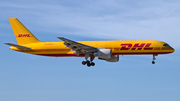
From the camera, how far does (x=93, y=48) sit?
1898 inches

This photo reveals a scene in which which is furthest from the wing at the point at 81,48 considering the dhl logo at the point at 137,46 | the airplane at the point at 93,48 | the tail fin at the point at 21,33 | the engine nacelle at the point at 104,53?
the tail fin at the point at 21,33

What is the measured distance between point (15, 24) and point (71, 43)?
16.9 m

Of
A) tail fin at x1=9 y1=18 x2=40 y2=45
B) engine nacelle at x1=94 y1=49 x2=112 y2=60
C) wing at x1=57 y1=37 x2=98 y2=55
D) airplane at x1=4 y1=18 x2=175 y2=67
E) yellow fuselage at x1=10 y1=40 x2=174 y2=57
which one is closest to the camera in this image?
wing at x1=57 y1=37 x2=98 y2=55

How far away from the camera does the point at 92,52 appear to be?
161 feet

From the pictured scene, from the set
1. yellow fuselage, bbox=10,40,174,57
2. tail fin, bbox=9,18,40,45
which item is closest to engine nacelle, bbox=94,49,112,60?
yellow fuselage, bbox=10,40,174,57

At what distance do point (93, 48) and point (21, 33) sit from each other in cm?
1802

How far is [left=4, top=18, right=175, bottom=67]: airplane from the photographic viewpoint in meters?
48.2

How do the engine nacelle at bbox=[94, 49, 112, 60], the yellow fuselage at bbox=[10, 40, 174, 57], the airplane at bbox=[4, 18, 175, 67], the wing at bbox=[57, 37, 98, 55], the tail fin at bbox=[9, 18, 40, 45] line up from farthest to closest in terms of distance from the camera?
the tail fin at bbox=[9, 18, 40, 45], the yellow fuselage at bbox=[10, 40, 174, 57], the airplane at bbox=[4, 18, 175, 67], the engine nacelle at bbox=[94, 49, 112, 60], the wing at bbox=[57, 37, 98, 55]

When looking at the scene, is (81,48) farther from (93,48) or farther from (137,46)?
(137,46)

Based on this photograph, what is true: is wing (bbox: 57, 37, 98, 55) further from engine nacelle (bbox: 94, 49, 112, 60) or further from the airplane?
engine nacelle (bbox: 94, 49, 112, 60)

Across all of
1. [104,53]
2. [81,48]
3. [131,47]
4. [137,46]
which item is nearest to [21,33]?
[81,48]

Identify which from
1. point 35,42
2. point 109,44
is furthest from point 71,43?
point 35,42

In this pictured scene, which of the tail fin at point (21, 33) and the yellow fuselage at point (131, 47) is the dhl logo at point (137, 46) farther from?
the tail fin at point (21, 33)

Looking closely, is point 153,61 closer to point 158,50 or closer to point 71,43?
point 158,50
